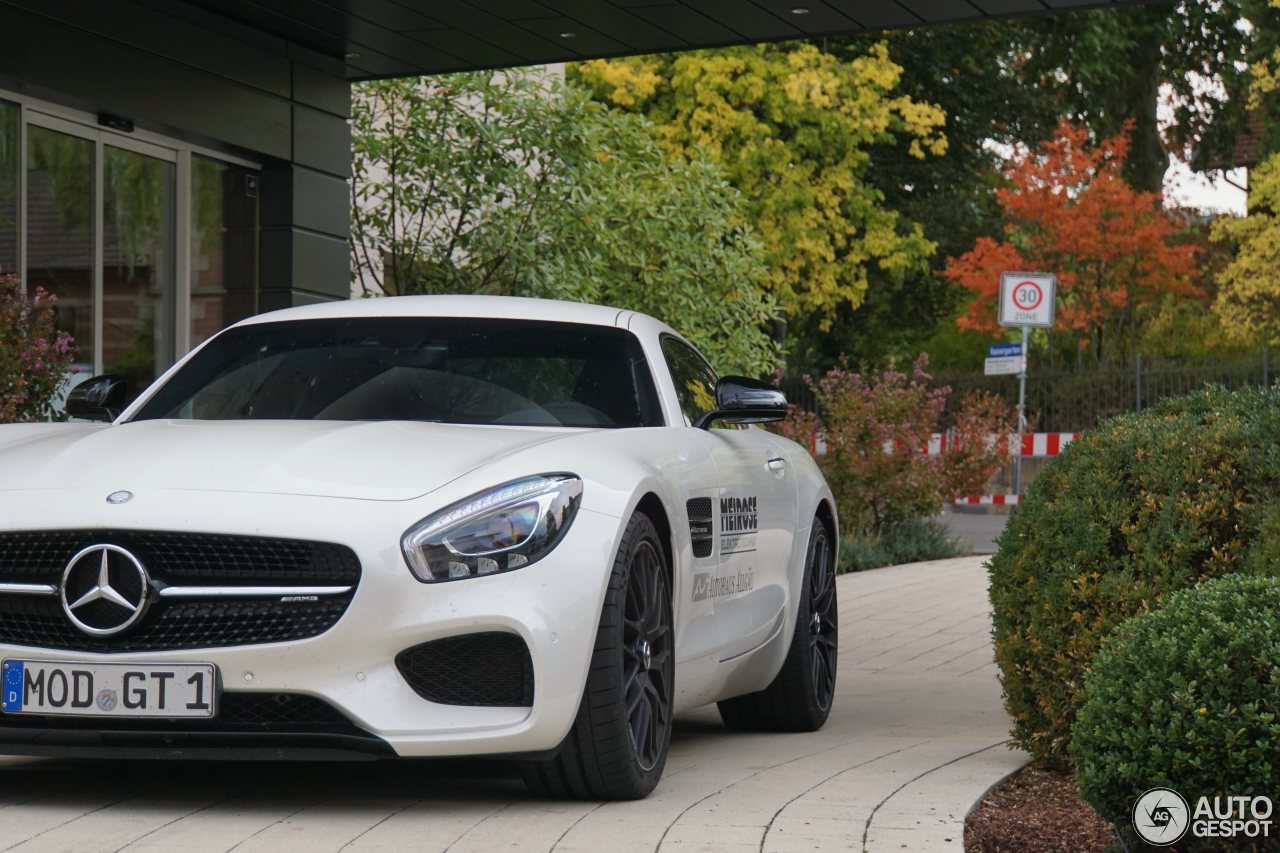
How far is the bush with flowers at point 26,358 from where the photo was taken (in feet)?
31.9

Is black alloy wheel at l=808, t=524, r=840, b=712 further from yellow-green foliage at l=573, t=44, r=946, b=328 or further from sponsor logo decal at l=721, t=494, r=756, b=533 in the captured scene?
yellow-green foliage at l=573, t=44, r=946, b=328

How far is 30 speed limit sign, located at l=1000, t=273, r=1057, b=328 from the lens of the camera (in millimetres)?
23156

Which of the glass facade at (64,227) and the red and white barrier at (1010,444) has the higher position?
the glass facade at (64,227)

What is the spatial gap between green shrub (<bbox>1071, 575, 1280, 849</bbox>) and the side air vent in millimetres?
1559

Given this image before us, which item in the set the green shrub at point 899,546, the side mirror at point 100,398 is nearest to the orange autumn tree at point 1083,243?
the green shrub at point 899,546

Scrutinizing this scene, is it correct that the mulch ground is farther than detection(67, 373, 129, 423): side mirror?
No

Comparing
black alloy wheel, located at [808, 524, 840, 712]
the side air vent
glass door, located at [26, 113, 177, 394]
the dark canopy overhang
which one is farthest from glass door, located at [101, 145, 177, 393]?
the side air vent

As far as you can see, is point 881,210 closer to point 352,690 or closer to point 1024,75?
point 1024,75

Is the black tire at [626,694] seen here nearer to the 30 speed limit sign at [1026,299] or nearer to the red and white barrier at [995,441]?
the red and white barrier at [995,441]

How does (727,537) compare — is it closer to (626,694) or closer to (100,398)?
(626,694)

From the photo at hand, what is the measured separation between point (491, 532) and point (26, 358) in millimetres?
5720

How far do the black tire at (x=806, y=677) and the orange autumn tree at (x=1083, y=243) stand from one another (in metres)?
29.4

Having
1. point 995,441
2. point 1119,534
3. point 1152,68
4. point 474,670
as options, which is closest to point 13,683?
point 474,670

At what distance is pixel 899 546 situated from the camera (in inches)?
672
